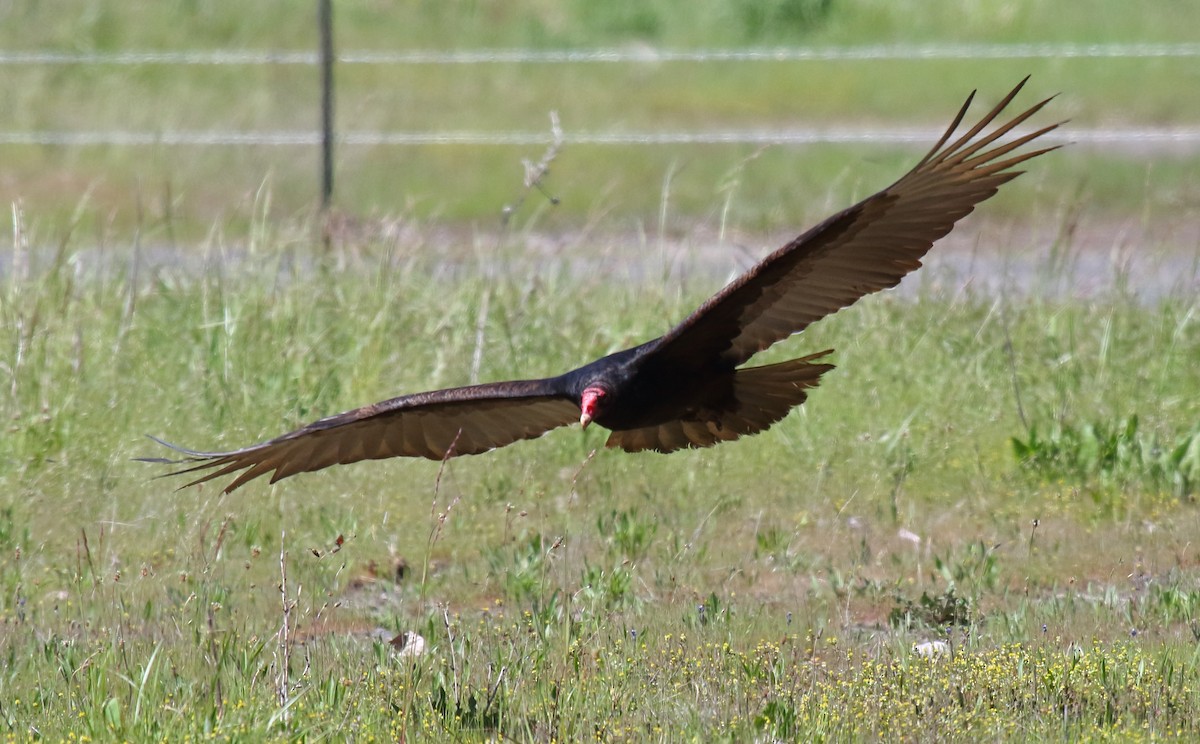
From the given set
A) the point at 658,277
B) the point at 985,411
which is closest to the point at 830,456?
the point at 985,411

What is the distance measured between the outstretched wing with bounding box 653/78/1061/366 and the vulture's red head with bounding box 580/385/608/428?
20 cm

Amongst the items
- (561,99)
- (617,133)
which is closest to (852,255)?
(617,133)

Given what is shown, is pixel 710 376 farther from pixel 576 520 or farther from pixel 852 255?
pixel 576 520

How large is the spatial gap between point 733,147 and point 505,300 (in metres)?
6.37

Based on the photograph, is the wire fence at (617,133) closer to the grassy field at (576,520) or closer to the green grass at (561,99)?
the green grass at (561,99)

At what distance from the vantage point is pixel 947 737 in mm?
3900

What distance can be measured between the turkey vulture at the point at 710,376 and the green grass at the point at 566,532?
1.00 ft

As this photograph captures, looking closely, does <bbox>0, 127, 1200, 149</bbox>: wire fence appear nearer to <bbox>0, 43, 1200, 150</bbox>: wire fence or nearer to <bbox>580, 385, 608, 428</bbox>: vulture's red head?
<bbox>0, 43, 1200, 150</bbox>: wire fence

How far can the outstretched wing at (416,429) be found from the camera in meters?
4.85

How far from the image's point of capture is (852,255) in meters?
4.61

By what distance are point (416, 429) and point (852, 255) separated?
57.6 inches

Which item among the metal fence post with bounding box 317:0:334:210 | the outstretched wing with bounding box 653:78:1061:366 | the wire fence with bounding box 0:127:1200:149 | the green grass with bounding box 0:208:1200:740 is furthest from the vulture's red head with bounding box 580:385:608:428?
the wire fence with bounding box 0:127:1200:149

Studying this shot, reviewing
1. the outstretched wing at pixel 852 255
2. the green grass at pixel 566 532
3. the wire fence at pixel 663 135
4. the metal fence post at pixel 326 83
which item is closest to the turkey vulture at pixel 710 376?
the outstretched wing at pixel 852 255

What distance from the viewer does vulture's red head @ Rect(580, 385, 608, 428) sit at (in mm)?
4734
